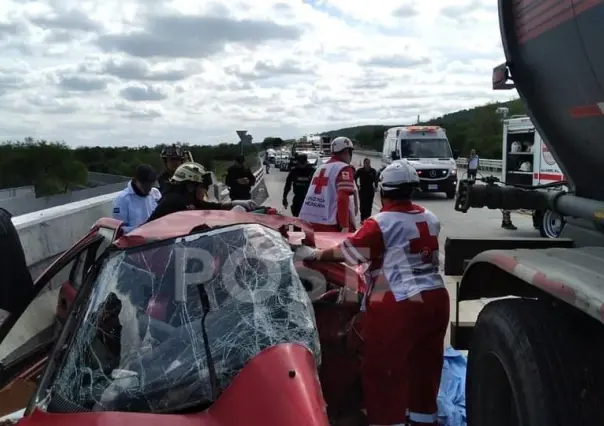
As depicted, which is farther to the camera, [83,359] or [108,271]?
[108,271]

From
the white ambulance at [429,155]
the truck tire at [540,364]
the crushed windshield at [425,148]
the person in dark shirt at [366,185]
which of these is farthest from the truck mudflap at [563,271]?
the crushed windshield at [425,148]

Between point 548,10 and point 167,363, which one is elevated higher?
point 548,10

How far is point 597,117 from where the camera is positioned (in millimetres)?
2820

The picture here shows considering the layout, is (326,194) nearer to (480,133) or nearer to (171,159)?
(171,159)

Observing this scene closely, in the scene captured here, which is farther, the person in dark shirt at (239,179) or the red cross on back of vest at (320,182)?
the person in dark shirt at (239,179)

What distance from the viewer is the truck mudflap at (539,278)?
2.21 metres

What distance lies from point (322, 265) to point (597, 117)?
2.19 meters

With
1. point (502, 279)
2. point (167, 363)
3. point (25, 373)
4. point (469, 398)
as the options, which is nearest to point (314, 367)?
point (167, 363)

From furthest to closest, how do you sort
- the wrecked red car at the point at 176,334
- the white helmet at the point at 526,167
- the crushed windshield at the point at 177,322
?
the white helmet at the point at 526,167 → the crushed windshield at the point at 177,322 → the wrecked red car at the point at 176,334

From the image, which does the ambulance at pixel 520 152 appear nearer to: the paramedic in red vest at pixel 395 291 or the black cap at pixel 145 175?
the black cap at pixel 145 175

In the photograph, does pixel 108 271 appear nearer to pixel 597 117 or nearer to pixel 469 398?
pixel 469 398

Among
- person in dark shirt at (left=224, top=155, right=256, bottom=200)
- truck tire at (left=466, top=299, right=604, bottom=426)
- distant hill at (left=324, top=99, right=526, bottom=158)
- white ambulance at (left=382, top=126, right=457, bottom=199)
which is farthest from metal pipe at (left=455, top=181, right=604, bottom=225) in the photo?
distant hill at (left=324, top=99, right=526, bottom=158)

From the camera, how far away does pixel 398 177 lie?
4160mm

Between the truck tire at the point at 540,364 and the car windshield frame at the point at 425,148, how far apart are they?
71.2ft
